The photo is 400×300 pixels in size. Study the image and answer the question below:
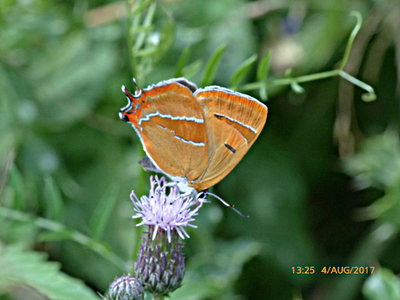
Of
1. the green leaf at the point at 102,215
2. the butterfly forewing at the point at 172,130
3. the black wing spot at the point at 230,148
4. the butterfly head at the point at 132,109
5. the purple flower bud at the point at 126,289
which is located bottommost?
the purple flower bud at the point at 126,289

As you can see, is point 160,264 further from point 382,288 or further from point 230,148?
point 382,288

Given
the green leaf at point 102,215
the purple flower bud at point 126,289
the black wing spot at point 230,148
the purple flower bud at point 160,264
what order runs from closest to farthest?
the purple flower bud at point 126,289 → the purple flower bud at point 160,264 → the black wing spot at point 230,148 → the green leaf at point 102,215

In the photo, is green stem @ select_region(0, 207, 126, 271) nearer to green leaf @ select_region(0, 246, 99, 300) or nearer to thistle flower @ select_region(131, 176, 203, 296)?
green leaf @ select_region(0, 246, 99, 300)

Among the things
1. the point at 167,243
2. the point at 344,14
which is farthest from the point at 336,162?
the point at 167,243

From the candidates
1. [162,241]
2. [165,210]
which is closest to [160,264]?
[162,241]

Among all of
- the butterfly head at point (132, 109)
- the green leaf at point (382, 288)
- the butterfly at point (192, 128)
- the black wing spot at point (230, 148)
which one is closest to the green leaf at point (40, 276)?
the butterfly at point (192, 128)

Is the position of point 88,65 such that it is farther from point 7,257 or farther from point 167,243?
point 167,243

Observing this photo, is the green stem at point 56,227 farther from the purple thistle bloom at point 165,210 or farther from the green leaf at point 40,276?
the purple thistle bloom at point 165,210
